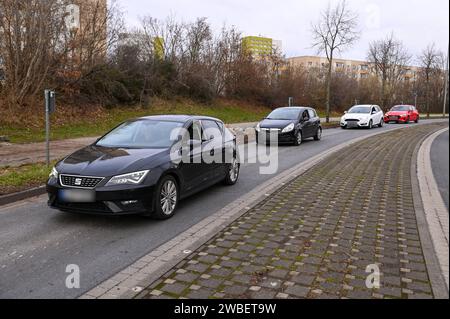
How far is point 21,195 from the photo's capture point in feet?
23.7

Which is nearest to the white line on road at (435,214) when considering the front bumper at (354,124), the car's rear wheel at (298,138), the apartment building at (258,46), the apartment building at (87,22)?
the car's rear wheel at (298,138)

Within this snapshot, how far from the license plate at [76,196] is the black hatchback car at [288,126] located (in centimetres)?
1143

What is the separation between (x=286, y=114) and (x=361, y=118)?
11.0 m

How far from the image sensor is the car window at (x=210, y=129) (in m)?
7.54

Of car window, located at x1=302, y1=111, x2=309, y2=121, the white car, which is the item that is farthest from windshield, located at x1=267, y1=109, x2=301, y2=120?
the white car

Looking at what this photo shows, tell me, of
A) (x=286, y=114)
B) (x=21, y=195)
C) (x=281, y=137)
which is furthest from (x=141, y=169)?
(x=286, y=114)

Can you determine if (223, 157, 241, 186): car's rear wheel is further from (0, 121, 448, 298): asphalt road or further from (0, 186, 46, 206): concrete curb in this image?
(0, 186, 46, 206): concrete curb

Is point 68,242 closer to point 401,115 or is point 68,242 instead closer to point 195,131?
point 195,131

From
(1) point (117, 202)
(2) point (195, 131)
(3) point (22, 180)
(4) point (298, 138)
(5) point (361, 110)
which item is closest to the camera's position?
(1) point (117, 202)

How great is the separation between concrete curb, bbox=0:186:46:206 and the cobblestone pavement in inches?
155

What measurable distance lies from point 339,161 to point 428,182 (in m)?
3.41
